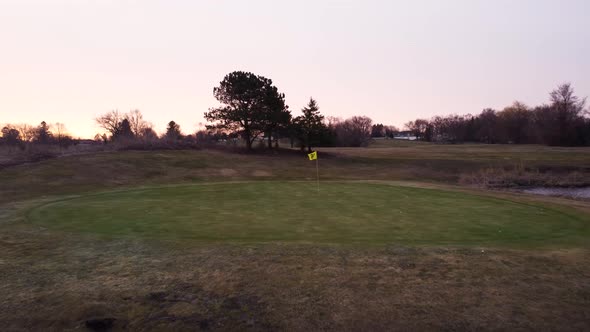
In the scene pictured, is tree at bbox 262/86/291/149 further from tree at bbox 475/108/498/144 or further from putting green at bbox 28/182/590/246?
tree at bbox 475/108/498/144

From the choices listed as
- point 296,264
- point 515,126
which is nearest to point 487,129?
point 515,126

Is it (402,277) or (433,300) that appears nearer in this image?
(433,300)

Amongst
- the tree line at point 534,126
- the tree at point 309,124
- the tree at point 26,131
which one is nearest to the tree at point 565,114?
the tree line at point 534,126

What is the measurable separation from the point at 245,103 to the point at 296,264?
40079 mm

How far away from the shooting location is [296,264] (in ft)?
24.7

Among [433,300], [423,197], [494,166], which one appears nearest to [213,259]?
[433,300]

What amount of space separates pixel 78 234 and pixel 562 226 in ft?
44.5

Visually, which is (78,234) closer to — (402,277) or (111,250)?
(111,250)

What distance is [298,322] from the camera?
5289 millimetres

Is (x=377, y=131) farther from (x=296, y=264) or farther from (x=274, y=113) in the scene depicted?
(x=296, y=264)

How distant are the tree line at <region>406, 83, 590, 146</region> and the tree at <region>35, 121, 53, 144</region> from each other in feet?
362

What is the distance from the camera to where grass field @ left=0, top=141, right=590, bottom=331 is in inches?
216

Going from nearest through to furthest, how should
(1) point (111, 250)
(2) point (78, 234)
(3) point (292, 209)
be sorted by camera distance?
(1) point (111, 250), (2) point (78, 234), (3) point (292, 209)

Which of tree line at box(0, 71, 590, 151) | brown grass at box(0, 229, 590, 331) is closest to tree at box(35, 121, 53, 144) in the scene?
tree line at box(0, 71, 590, 151)
